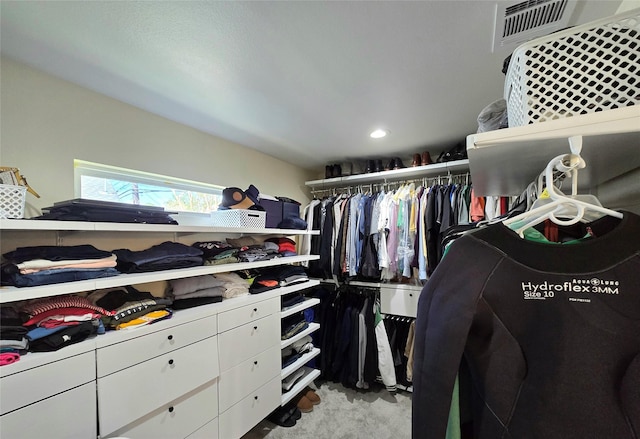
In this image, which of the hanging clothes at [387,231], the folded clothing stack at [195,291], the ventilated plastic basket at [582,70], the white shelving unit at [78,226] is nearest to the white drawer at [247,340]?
the folded clothing stack at [195,291]

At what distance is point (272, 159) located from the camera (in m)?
2.64

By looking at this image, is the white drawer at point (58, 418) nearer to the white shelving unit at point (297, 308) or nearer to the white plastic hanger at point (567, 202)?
the white shelving unit at point (297, 308)

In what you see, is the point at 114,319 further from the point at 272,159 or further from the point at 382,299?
the point at 382,299

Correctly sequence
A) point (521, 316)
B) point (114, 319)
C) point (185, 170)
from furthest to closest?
point (185, 170), point (114, 319), point (521, 316)

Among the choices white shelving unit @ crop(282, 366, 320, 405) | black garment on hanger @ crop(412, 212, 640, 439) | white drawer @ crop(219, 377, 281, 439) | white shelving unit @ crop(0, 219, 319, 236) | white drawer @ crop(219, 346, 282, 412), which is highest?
white shelving unit @ crop(0, 219, 319, 236)

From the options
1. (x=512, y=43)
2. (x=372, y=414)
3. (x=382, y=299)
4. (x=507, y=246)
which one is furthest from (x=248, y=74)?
(x=372, y=414)

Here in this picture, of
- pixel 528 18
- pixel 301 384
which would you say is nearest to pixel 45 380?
pixel 301 384

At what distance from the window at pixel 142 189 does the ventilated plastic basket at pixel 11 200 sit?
41 cm

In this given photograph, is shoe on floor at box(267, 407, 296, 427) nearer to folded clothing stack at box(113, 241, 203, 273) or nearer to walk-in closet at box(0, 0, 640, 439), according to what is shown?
walk-in closet at box(0, 0, 640, 439)

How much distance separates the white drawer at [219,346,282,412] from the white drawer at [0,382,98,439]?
0.62 m

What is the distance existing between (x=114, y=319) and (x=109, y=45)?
116cm

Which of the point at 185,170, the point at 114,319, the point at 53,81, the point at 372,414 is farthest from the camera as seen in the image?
the point at 372,414

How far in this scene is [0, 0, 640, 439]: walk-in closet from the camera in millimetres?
515

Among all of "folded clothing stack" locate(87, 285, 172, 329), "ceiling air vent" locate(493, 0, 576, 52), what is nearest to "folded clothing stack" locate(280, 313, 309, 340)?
"folded clothing stack" locate(87, 285, 172, 329)
